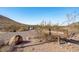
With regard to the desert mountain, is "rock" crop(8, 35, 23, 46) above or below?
below

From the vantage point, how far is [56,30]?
2.56m

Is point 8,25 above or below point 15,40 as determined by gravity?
above

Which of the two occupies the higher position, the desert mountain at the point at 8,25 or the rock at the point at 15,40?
the desert mountain at the point at 8,25

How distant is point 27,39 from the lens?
2.56 metres
